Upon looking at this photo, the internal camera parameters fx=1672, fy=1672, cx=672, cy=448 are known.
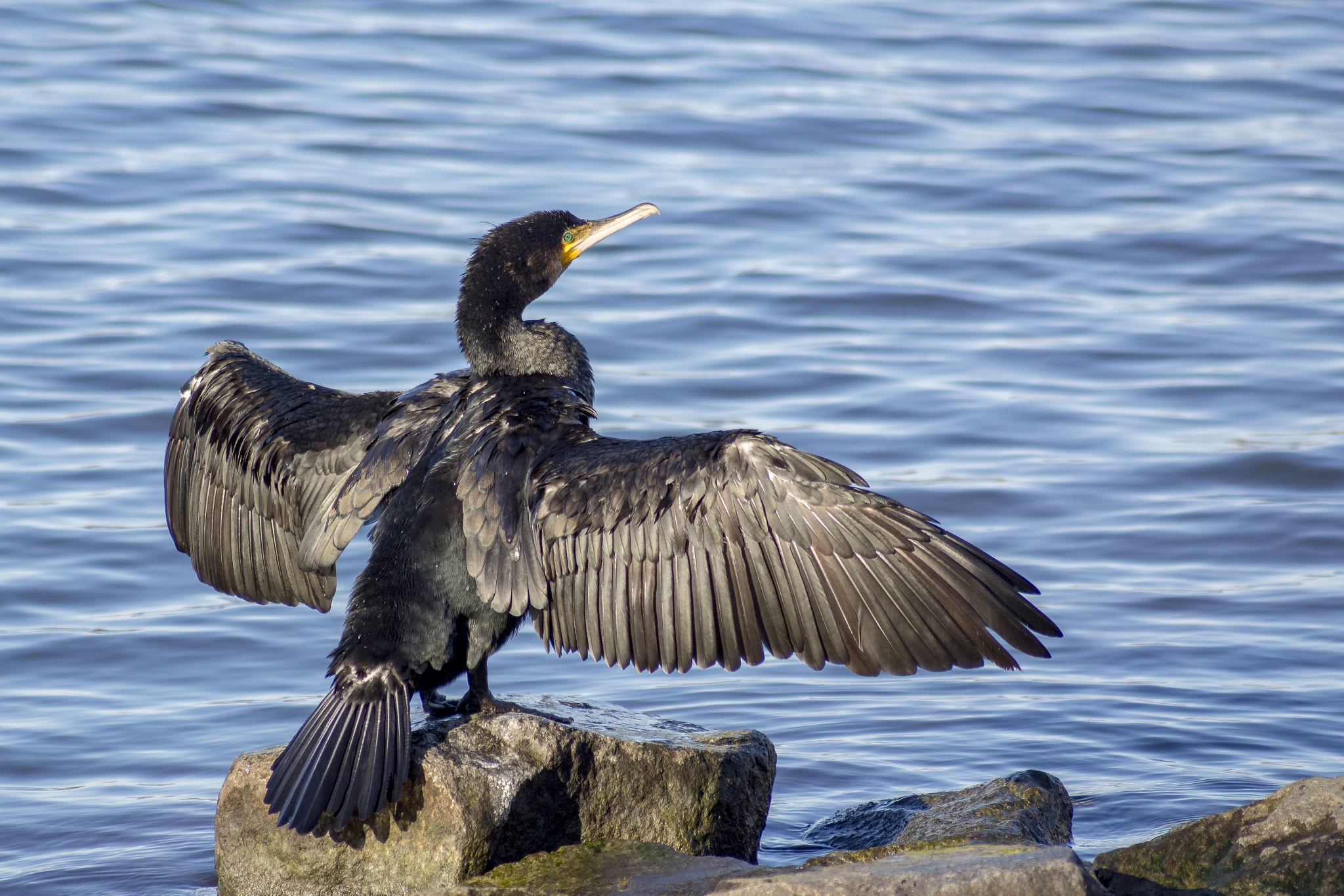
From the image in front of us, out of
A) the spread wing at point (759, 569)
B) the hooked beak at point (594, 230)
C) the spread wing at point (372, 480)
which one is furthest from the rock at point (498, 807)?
the hooked beak at point (594, 230)

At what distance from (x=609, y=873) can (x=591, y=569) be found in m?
0.79

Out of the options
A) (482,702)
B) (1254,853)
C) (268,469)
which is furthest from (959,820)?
(268,469)

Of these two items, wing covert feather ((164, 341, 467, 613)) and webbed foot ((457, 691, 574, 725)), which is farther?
wing covert feather ((164, 341, 467, 613))

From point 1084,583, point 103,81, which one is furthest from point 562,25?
point 1084,583

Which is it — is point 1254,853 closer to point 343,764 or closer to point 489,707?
point 489,707

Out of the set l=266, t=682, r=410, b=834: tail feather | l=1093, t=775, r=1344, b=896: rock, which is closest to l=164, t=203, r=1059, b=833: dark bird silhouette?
l=266, t=682, r=410, b=834: tail feather

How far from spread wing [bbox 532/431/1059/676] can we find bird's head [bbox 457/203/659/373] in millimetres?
786

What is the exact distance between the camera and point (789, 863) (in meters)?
4.89

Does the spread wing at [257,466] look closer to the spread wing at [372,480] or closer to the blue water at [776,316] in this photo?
the spread wing at [372,480]

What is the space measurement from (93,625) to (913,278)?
5.69m

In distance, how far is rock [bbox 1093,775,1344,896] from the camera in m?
4.11

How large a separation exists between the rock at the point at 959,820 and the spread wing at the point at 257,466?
1.76 metres

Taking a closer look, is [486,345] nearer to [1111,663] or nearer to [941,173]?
[1111,663]

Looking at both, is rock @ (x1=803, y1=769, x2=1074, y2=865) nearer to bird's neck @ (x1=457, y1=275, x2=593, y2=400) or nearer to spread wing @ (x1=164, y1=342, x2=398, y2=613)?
bird's neck @ (x1=457, y1=275, x2=593, y2=400)
